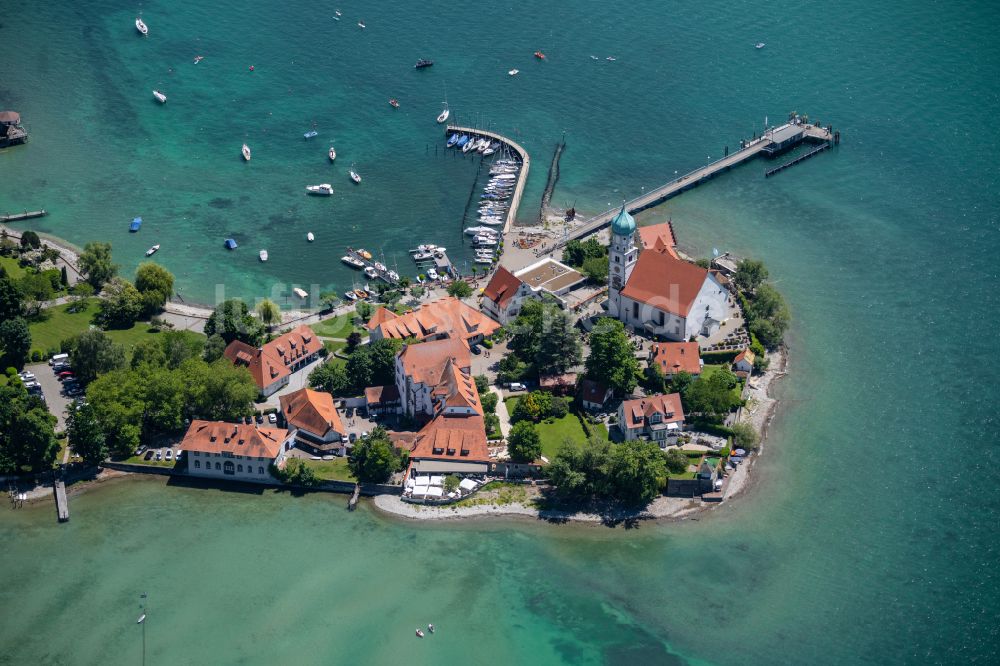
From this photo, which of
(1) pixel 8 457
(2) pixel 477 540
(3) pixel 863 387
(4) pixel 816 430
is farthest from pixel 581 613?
(1) pixel 8 457

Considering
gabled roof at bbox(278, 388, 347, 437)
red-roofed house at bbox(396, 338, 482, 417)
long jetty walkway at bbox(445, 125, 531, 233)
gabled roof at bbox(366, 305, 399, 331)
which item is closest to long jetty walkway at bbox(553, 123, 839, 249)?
long jetty walkway at bbox(445, 125, 531, 233)

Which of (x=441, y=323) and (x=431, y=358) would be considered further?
(x=441, y=323)

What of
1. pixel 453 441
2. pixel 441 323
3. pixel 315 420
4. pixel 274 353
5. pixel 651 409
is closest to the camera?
pixel 453 441

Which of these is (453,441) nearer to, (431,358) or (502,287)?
(431,358)

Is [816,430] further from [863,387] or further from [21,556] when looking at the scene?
[21,556]

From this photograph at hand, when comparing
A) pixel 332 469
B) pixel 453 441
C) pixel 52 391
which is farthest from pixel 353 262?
pixel 453 441

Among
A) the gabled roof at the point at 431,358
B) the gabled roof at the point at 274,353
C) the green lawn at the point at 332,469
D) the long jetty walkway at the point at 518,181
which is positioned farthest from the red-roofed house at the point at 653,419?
the long jetty walkway at the point at 518,181

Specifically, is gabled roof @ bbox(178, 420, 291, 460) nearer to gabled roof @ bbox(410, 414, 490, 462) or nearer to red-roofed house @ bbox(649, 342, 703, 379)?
gabled roof @ bbox(410, 414, 490, 462)
